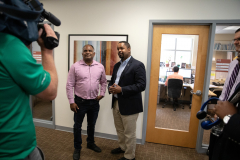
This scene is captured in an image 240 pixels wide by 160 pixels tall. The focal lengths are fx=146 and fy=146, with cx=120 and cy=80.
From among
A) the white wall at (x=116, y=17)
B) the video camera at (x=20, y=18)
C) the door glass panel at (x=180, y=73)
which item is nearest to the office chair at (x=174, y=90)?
the door glass panel at (x=180, y=73)

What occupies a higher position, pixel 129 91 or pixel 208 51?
pixel 208 51

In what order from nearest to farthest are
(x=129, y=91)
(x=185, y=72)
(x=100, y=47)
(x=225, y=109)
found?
(x=225, y=109), (x=129, y=91), (x=100, y=47), (x=185, y=72)

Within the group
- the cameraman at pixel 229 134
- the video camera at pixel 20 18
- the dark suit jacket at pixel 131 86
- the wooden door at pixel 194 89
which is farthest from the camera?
the wooden door at pixel 194 89

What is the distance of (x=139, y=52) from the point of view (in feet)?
7.58

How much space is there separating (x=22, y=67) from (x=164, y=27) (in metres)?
2.14

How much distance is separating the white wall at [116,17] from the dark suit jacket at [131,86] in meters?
0.52

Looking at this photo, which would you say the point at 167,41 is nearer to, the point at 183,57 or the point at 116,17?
the point at 183,57

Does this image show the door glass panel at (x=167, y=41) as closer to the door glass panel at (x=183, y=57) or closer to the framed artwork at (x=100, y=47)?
the door glass panel at (x=183, y=57)

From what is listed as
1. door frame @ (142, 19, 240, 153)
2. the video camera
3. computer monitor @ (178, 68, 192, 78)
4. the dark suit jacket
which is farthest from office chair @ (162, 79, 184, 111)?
the video camera

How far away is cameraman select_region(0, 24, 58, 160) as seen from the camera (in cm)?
52

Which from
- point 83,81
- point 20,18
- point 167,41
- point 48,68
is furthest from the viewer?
point 167,41

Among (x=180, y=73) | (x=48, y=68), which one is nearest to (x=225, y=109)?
(x=48, y=68)

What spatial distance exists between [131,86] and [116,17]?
123 centimetres

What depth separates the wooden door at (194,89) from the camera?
2.17 m
